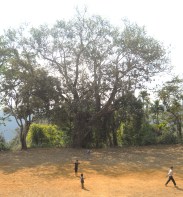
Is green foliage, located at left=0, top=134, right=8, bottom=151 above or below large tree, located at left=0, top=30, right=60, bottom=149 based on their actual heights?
below

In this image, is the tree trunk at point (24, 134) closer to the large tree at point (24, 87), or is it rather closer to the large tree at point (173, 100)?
the large tree at point (24, 87)

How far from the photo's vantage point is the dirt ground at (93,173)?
19.6 m

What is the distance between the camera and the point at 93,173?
2405 centimetres

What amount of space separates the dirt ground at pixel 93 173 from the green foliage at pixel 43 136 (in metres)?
5.85

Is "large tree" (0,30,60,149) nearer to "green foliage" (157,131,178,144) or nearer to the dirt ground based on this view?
the dirt ground

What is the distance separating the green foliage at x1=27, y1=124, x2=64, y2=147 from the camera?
39.2 m

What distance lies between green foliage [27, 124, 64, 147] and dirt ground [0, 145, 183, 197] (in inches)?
230

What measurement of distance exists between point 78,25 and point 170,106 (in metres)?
14.5

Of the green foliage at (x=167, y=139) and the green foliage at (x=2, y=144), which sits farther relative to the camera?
the green foliage at (x=167, y=139)

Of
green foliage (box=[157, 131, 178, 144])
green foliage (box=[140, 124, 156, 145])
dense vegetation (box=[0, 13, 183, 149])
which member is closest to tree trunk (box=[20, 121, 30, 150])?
dense vegetation (box=[0, 13, 183, 149])

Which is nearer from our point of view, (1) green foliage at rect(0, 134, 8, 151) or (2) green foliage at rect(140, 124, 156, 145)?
(1) green foliage at rect(0, 134, 8, 151)

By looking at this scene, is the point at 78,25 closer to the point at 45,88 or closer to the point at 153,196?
the point at 45,88

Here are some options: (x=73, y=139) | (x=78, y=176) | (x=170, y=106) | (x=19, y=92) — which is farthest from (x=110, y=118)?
(x=78, y=176)

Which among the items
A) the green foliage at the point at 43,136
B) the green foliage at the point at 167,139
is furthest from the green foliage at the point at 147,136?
the green foliage at the point at 43,136
